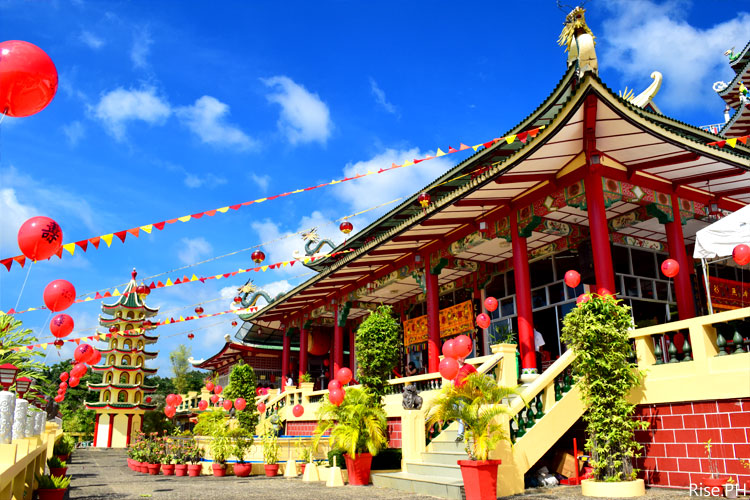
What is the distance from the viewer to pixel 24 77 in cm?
557

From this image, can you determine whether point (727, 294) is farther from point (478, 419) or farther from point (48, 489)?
point (48, 489)

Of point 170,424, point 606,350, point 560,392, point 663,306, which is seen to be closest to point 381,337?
point 560,392

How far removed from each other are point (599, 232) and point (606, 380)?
3.09m

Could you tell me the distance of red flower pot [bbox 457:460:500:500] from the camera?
7.42 metres

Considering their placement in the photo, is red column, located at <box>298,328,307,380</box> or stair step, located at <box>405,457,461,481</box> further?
red column, located at <box>298,328,307,380</box>

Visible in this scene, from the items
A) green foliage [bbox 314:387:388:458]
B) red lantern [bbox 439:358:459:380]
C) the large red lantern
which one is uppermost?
the large red lantern

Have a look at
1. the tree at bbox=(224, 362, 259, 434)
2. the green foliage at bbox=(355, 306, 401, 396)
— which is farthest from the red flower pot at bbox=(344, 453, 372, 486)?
the tree at bbox=(224, 362, 259, 434)

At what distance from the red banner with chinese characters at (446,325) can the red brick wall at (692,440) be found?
8.57 metres

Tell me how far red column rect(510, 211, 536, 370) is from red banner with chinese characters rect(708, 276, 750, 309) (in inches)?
184

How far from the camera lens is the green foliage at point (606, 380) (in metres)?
7.95

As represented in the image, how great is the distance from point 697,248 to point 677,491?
373cm

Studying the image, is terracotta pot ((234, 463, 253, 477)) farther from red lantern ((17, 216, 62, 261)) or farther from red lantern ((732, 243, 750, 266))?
red lantern ((732, 243, 750, 266))

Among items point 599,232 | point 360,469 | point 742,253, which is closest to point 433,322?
point 360,469

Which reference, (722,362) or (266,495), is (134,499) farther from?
(722,362)
